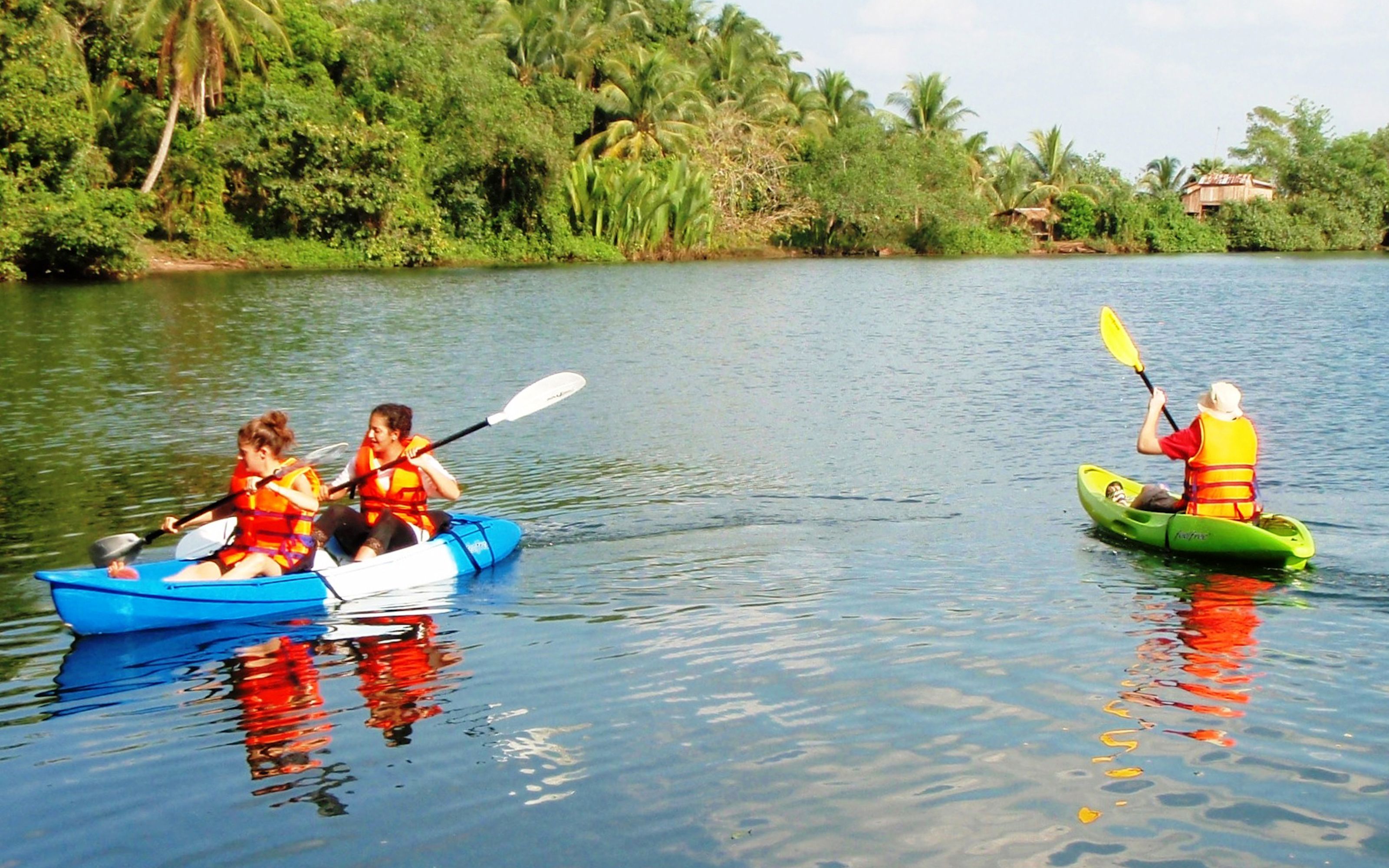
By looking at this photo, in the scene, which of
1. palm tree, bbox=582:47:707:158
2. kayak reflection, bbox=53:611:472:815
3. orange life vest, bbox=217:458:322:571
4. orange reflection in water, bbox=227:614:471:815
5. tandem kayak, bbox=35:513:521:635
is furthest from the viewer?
palm tree, bbox=582:47:707:158

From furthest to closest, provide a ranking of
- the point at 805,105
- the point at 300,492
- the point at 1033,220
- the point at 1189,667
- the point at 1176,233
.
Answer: the point at 1176,233
the point at 1033,220
the point at 805,105
the point at 300,492
the point at 1189,667

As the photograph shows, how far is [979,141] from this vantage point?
2643 inches

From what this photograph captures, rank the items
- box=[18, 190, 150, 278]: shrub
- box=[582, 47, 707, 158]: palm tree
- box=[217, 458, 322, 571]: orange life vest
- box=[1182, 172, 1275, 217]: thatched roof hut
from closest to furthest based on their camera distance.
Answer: box=[217, 458, 322, 571]: orange life vest
box=[18, 190, 150, 278]: shrub
box=[582, 47, 707, 158]: palm tree
box=[1182, 172, 1275, 217]: thatched roof hut

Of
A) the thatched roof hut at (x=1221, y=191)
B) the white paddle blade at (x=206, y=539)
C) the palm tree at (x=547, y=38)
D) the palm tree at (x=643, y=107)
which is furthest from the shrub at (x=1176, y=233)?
the white paddle blade at (x=206, y=539)

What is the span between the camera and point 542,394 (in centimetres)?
941

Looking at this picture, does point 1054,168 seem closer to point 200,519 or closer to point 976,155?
point 976,155

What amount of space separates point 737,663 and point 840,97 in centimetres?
6079

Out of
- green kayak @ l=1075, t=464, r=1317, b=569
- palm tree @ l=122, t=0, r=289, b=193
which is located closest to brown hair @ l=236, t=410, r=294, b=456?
green kayak @ l=1075, t=464, r=1317, b=569

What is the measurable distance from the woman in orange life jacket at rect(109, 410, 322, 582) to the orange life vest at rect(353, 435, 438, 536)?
69 cm

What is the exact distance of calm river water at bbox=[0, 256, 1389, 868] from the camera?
469cm

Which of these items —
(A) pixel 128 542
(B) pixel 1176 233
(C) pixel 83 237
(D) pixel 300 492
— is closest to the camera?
(A) pixel 128 542

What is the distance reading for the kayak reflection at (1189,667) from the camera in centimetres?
540

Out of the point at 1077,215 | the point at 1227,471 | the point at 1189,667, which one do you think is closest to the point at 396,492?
the point at 1189,667

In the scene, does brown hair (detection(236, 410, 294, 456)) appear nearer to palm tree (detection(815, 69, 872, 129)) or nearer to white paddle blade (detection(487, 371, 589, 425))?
white paddle blade (detection(487, 371, 589, 425))
